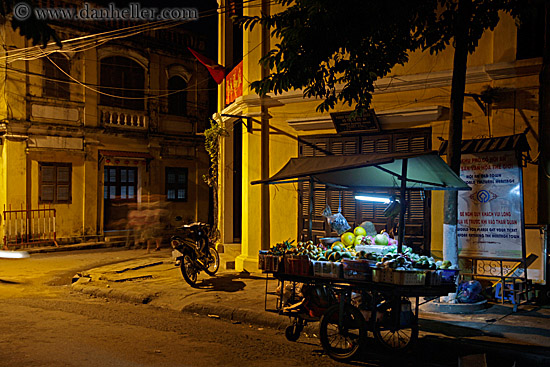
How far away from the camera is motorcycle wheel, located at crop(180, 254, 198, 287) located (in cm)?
1038

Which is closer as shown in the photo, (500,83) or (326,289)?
(326,289)

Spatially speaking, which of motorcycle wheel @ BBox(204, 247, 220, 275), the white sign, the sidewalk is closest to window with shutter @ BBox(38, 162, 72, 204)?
the sidewalk

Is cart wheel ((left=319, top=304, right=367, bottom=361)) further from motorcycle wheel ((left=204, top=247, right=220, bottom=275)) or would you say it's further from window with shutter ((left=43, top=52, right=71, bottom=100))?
window with shutter ((left=43, top=52, right=71, bottom=100))

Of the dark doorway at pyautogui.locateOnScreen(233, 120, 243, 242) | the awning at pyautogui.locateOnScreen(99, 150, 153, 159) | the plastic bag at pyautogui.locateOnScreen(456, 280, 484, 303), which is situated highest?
the awning at pyautogui.locateOnScreen(99, 150, 153, 159)

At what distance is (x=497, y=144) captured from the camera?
8.57 metres

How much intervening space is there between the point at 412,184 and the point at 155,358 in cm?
466

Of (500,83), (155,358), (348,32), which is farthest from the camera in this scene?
(500,83)

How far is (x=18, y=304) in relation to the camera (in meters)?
8.89

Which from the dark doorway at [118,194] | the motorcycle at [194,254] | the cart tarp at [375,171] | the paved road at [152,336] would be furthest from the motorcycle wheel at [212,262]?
the dark doorway at [118,194]

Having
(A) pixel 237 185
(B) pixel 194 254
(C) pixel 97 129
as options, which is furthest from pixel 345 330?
(C) pixel 97 129

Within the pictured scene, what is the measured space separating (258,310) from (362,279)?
8.70 ft

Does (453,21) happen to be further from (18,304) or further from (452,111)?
(18,304)

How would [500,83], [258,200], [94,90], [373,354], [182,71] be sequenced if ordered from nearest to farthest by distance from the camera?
[373,354] < [500,83] < [258,200] < [94,90] < [182,71]

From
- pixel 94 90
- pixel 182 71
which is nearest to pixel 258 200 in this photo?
pixel 94 90
